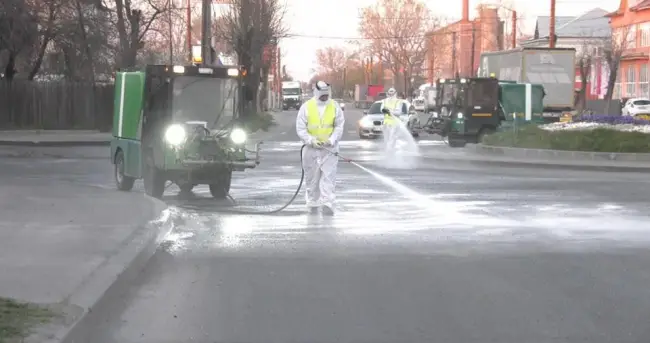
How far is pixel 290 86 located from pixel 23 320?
10609cm

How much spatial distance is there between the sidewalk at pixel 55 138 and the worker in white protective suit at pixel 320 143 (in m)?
17.3

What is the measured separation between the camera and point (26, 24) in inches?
1459

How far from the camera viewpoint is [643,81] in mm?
71812

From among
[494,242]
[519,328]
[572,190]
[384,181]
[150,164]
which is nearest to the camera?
[519,328]

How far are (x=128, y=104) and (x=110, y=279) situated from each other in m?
9.13

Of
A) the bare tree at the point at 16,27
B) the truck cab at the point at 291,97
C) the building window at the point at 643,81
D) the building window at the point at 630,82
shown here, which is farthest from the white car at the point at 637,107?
the truck cab at the point at 291,97

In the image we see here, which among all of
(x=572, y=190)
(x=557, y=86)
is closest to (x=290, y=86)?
(x=557, y=86)

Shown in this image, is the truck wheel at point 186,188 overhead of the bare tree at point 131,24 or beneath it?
beneath

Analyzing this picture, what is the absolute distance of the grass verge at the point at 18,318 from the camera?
6.52 m

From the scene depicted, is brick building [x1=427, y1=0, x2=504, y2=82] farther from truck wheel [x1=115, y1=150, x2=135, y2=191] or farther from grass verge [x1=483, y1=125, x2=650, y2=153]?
truck wheel [x1=115, y1=150, x2=135, y2=191]

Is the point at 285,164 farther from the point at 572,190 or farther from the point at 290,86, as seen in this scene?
the point at 290,86

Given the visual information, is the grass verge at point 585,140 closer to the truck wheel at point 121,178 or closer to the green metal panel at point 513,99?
the green metal panel at point 513,99

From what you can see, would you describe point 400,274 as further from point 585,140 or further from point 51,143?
point 51,143

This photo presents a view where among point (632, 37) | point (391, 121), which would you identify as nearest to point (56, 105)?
point (391, 121)
